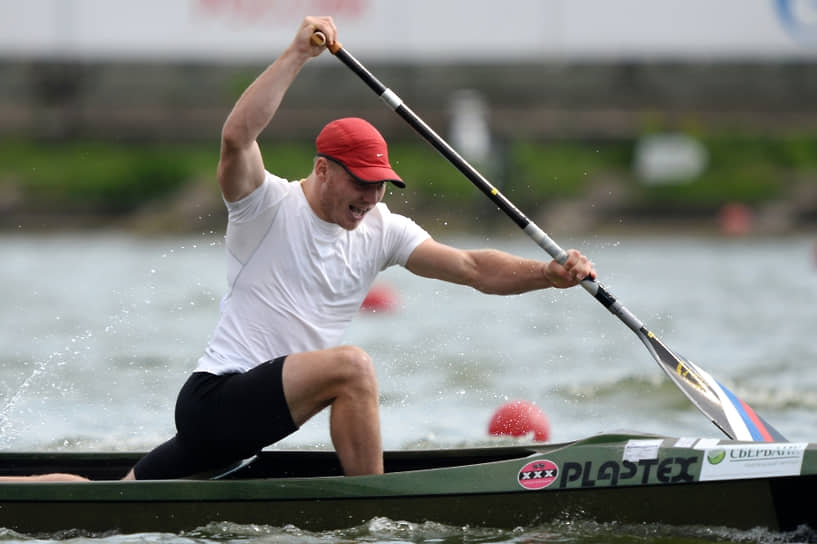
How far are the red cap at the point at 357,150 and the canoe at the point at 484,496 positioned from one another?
1.21 m

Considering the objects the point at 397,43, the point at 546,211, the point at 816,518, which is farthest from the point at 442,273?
the point at 397,43

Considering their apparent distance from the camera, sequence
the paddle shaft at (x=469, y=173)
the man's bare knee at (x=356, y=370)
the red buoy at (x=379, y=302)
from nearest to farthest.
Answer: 1. the man's bare knee at (x=356, y=370)
2. the paddle shaft at (x=469, y=173)
3. the red buoy at (x=379, y=302)

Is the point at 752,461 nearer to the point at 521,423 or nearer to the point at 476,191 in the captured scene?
the point at 521,423

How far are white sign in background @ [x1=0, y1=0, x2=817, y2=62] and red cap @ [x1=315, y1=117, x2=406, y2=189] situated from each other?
2027 cm

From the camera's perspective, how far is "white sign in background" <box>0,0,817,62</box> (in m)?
25.2

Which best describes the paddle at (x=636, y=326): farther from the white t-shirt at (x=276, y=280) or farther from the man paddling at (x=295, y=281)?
the white t-shirt at (x=276, y=280)

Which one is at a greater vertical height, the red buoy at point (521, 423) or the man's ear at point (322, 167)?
the man's ear at point (322, 167)

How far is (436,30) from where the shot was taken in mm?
25469

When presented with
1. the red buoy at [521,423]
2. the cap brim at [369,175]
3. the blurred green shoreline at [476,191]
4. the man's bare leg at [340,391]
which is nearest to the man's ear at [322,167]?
the cap brim at [369,175]

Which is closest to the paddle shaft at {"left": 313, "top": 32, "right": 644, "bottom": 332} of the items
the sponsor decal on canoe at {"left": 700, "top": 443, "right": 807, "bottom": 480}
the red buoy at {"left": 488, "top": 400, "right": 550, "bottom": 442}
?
the sponsor decal on canoe at {"left": 700, "top": 443, "right": 807, "bottom": 480}

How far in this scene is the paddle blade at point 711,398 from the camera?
5762mm

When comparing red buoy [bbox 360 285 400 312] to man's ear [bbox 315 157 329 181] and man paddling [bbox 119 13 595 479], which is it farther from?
man's ear [bbox 315 157 329 181]

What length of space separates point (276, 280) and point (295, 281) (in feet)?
0.25

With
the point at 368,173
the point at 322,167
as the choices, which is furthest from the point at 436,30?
the point at 368,173
